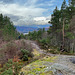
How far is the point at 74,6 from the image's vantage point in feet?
58.2

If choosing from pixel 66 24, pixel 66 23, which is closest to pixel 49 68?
pixel 66 24

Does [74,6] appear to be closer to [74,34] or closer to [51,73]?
[74,34]

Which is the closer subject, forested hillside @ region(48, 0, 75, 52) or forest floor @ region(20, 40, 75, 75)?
forest floor @ region(20, 40, 75, 75)

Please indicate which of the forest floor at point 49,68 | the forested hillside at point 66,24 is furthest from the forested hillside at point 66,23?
the forest floor at point 49,68

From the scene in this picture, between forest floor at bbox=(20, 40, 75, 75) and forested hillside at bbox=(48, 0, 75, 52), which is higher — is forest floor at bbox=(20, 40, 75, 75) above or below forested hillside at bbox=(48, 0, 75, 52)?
below

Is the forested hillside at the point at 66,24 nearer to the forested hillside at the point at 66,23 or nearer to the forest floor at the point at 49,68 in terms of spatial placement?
the forested hillside at the point at 66,23

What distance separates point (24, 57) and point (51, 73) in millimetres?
5136

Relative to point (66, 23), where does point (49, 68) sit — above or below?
below

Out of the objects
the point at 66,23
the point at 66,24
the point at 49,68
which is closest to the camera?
the point at 49,68

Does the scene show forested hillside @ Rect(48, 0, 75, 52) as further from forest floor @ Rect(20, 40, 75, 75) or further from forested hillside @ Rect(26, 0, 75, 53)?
forest floor @ Rect(20, 40, 75, 75)

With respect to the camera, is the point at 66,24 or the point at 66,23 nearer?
the point at 66,24

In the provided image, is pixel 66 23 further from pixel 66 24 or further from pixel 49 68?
pixel 49 68

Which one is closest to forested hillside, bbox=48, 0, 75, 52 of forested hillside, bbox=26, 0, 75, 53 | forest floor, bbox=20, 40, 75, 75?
forested hillside, bbox=26, 0, 75, 53

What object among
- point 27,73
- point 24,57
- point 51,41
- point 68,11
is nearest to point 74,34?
point 68,11
